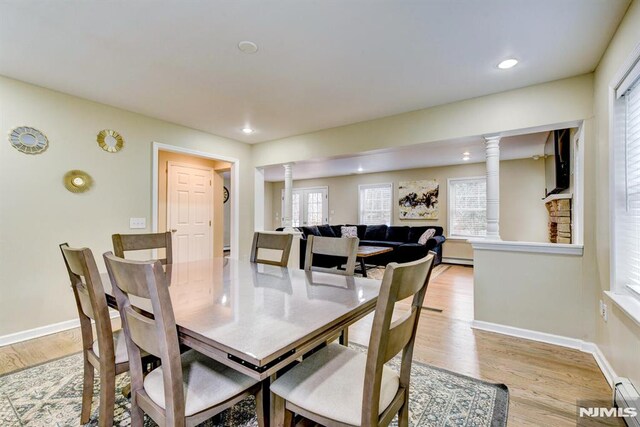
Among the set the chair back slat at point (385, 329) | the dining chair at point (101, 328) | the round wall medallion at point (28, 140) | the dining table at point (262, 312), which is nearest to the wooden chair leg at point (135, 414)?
the dining chair at point (101, 328)

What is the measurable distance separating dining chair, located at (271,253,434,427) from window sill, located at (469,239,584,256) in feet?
7.07

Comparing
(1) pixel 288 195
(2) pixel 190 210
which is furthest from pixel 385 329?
(2) pixel 190 210

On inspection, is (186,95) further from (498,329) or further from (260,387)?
(498,329)

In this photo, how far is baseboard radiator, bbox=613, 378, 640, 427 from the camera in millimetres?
1499

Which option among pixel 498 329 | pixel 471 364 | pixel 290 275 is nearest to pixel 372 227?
pixel 498 329

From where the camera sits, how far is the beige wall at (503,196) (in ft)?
19.3

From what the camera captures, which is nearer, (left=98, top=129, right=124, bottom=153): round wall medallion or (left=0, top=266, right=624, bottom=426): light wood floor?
(left=0, top=266, right=624, bottom=426): light wood floor

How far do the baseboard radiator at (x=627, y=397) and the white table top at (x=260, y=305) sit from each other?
149 cm

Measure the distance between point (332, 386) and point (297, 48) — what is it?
2138 millimetres

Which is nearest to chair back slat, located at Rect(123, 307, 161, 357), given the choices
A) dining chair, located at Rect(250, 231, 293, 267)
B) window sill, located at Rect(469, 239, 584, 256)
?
dining chair, located at Rect(250, 231, 293, 267)

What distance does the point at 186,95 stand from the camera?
290cm

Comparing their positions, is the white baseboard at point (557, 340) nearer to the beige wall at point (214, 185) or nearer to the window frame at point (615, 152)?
the window frame at point (615, 152)

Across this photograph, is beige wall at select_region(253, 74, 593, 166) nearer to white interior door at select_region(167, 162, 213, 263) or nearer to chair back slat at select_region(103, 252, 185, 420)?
white interior door at select_region(167, 162, 213, 263)

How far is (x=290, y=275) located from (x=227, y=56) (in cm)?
172
